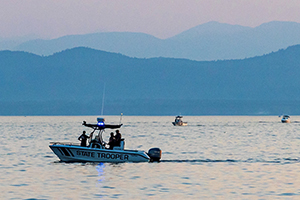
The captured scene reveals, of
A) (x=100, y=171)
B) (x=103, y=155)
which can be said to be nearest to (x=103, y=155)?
(x=103, y=155)

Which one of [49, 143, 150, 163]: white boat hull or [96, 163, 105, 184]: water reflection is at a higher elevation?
[49, 143, 150, 163]: white boat hull

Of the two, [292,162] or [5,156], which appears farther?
[5,156]

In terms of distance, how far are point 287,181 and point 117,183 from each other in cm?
1010

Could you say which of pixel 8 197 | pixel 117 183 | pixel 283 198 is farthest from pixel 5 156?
pixel 283 198

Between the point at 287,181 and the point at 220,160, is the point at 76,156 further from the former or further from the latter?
the point at 287,181

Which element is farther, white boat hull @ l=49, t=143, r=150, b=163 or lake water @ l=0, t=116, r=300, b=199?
white boat hull @ l=49, t=143, r=150, b=163

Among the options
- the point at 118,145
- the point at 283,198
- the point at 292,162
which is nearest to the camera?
the point at 283,198

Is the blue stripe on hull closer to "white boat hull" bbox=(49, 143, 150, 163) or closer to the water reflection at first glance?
"white boat hull" bbox=(49, 143, 150, 163)

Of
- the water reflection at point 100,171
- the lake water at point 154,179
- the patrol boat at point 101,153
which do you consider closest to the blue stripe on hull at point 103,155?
the patrol boat at point 101,153

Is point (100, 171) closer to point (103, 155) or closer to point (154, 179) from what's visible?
point (103, 155)

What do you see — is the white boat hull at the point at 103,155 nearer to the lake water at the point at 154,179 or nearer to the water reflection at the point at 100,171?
the lake water at the point at 154,179

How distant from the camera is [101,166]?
158 ft

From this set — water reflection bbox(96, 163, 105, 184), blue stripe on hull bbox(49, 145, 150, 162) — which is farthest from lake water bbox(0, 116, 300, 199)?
blue stripe on hull bbox(49, 145, 150, 162)

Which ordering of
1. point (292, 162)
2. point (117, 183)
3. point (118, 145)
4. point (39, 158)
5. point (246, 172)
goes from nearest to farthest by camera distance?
1. point (117, 183)
2. point (246, 172)
3. point (118, 145)
4. point (292, 162)
5. point (39, 158)
